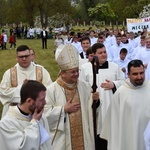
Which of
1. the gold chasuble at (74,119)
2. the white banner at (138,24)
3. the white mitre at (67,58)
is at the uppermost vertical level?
the white banner at (138,24)

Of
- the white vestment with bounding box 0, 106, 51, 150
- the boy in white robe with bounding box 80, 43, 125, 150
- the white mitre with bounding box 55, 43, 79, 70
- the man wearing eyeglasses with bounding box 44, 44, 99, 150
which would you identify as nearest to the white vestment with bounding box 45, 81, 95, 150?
the man wearing eyeglasses with bounding box 44, 44, 99, 150

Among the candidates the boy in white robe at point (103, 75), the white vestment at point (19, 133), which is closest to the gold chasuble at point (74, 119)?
the boy in white robe at point (103, 75)

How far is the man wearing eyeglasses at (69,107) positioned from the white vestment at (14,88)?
108 centimetres

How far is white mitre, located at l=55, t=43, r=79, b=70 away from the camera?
15.8 ft

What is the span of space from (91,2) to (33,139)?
67.0m

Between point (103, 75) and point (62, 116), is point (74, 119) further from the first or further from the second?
point (103, 75)

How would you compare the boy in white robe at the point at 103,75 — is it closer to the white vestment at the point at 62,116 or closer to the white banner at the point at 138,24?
the white vestment at the point at 62,116

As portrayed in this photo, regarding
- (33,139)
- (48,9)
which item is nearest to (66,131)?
(33,139)

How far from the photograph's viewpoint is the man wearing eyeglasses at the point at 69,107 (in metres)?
4.78

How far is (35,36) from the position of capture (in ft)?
145

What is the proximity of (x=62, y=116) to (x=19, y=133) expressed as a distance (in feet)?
4.43

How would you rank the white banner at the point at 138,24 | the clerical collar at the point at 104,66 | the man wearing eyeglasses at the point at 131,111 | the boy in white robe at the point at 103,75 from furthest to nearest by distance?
the white banner at the point at 138,24
the clerical collar at the point at 104,66
the boy in white robe at the point at 103,75
the man wearing eyeglasses at the point at 131,111

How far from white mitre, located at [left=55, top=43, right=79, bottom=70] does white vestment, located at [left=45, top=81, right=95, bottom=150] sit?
0.32m

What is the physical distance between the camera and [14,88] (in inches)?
234
